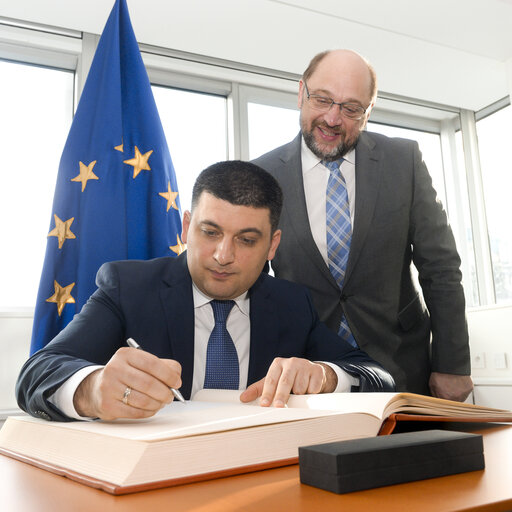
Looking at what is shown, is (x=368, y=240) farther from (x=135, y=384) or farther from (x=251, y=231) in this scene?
(x=135, y=384)

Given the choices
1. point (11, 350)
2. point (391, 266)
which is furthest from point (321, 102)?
point (11, 350)

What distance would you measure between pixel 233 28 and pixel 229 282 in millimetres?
2289

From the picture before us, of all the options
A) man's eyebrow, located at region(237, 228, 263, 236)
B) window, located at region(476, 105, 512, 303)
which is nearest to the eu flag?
man's eyebrow, located at region(237, 228, 263, 236)

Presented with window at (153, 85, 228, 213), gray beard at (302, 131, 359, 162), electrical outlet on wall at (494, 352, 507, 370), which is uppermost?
window at (153, 85, 228, 213)

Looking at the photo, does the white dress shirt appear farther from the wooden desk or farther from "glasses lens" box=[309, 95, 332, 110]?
the wooden desk

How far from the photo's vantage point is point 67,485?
22.7 inches

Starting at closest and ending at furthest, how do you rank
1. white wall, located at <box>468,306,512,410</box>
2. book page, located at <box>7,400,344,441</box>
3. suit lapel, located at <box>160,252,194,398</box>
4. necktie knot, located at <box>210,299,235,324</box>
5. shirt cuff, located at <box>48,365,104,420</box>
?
1. book page, located at <box>7,400,344,441</box>
2. shirt cuff, located at <box>48,365,104,420</box>
3. suit lapel, located at <box>160,252,194,398</box>
4. necktie knot, located at <box>210,299,235,324</box>
5. white wall, located at <box>468,306,512,410</box>

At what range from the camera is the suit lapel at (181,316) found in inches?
52.5

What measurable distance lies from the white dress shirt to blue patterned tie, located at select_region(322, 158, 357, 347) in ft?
0.06

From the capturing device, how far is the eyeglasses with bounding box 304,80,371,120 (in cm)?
188

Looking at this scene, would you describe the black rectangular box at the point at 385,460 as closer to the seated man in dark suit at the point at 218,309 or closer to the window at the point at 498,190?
the seated man in dark suit at the point at 218,309

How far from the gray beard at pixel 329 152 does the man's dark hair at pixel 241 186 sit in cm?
43

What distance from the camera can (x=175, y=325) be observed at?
1.37m

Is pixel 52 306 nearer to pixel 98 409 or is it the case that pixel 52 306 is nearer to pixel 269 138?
pixel 98 409
